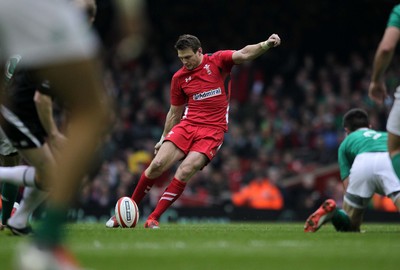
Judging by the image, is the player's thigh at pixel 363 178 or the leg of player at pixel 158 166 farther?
the leg of player at pixel 158 166

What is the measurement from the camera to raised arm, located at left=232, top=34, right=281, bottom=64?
9809mm

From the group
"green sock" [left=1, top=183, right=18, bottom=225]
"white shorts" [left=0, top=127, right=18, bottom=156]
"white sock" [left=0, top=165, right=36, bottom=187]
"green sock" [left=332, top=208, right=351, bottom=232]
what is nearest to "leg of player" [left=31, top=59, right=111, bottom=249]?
"white sock" [left=0, top=165, right=36, bottom=187]

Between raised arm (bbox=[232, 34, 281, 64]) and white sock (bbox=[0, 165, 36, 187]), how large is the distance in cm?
369

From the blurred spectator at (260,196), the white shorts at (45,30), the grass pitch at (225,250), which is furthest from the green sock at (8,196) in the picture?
the blurred spectator at (260,196)

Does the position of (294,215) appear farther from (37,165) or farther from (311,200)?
(37,165)

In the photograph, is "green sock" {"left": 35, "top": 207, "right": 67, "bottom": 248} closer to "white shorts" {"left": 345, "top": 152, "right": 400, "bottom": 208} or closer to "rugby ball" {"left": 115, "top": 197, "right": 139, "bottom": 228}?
"rugby ball" {"left": 115, "top": 197, "right": 139, "bottom": 228}

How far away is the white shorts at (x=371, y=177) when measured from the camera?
9047 millimetres

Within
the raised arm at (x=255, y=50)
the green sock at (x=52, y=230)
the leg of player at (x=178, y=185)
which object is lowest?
the leg of player at (x=178, y=185)

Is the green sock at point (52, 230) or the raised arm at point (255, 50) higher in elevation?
the raised arm at point (255, 50)

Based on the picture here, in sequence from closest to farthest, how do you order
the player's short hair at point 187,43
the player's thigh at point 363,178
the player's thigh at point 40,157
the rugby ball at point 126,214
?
the player's thigh at point 40,157 < the player's thigh at point 363,178 < the rugby ball at point 126,214 < the player's short hair at point 187,43

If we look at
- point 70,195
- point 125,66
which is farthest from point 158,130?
point 70,195

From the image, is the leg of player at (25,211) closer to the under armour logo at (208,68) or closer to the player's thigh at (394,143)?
the player's thigh at (394,143)

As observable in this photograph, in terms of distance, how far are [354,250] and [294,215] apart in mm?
12229

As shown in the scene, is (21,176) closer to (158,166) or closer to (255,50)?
(158,166)
